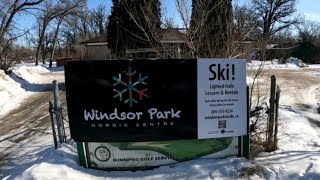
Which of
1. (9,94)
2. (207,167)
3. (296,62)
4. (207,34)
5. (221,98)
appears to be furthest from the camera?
(296,62)

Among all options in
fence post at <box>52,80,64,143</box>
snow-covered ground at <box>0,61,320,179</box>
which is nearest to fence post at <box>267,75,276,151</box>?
snow-covered ground at <box>0,61,320,179</box>

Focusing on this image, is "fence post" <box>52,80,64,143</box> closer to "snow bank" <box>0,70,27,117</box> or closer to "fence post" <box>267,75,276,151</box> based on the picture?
"fence post" <box>267,75,276,151</box>

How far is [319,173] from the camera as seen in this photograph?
540 cm

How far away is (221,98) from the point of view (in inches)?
231

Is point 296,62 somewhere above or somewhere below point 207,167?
below

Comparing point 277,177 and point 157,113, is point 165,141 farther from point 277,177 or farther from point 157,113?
point 277,177

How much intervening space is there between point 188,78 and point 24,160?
3378 mm

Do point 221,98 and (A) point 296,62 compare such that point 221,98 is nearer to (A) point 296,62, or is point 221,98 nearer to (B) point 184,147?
(B) point 184,147

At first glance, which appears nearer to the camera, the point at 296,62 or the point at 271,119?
the point at 271,119

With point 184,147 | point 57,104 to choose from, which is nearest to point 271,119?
point 184,147

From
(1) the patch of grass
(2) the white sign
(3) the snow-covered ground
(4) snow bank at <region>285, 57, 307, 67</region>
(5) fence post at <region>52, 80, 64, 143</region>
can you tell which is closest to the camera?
(3) the snow-covered ground

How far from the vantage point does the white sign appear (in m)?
5.77

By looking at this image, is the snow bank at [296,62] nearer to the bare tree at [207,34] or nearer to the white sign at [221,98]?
the bare tree at [207,34]

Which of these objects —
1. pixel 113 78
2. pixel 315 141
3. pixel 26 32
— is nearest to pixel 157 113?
pixel 113 78
